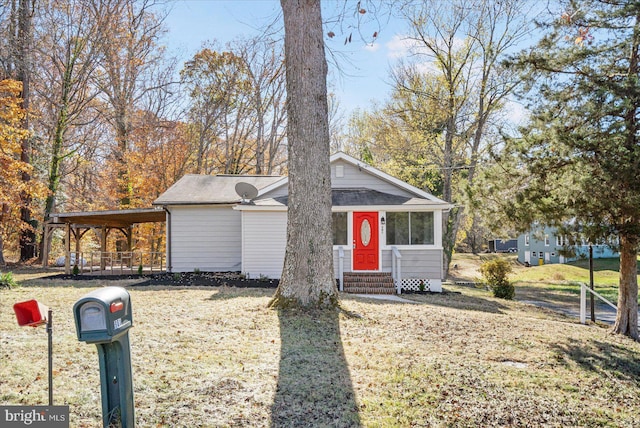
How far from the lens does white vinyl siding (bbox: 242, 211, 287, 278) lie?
1370cm

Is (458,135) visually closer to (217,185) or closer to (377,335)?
(217,185)

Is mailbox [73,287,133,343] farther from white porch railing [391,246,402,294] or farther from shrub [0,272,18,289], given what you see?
white porch railing [391,246,402,294]

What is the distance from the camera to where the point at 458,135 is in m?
21.5

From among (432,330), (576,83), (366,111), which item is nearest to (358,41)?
(576,83)

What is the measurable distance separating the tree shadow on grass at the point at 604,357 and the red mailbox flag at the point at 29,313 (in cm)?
608

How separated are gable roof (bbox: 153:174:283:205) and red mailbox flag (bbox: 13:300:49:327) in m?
12.4

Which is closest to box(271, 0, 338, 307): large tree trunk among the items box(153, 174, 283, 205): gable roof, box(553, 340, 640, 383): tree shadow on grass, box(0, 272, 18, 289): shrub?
box(553, 340, 640, 383): tree shadow on grass

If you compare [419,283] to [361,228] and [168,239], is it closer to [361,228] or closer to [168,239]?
[361,228]

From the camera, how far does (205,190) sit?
16344 millimetres

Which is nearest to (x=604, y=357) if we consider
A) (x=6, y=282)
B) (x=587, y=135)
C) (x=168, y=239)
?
(x=587, y=135)

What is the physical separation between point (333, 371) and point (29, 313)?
2.96 m

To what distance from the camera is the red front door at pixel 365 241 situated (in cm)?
1346

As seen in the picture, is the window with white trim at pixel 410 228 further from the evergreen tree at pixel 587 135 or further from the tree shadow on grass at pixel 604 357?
the tree shadow on grass at pixel 604 357

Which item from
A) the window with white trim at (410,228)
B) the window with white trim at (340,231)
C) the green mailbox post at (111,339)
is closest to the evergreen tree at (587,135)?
the window with white trim at (410,228)
